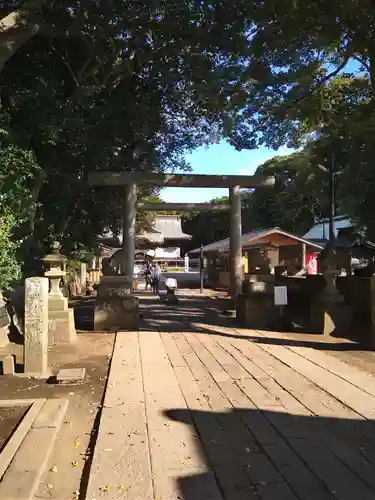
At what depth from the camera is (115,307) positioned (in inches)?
406

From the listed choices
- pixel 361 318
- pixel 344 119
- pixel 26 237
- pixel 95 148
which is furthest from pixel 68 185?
pixel 361 318

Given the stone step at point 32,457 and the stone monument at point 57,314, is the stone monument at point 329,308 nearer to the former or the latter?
the stone monument at point 57,314

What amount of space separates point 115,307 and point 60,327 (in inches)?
70.8

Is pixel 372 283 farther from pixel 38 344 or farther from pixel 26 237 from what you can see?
pixel 26 237

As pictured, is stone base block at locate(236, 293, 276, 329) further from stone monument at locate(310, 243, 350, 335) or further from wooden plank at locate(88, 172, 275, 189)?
wooden plank at locate(88, 172, 275, 189)

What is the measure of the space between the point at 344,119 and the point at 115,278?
6.47 metres

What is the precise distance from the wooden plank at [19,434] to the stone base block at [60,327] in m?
3.89

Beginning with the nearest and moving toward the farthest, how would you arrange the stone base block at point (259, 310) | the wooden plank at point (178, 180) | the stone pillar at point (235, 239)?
the stone base block at point (259, 310)
the wooden plank at point (178, 180)
the stone pillar at point (235, 239)

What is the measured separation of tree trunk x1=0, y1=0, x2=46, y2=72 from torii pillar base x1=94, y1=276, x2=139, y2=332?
4.89m

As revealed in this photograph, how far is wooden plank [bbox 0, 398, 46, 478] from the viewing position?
11.0 feet

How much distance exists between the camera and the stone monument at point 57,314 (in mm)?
8672

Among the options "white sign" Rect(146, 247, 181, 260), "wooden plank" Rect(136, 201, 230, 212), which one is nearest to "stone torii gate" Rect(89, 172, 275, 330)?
"wooden plank" Rect(136, 201, 230, 212)

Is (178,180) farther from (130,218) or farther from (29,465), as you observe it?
(29,465)

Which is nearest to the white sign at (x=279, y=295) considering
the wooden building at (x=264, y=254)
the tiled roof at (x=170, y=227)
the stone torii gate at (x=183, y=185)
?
the wooden building at (x=264, y=254)
